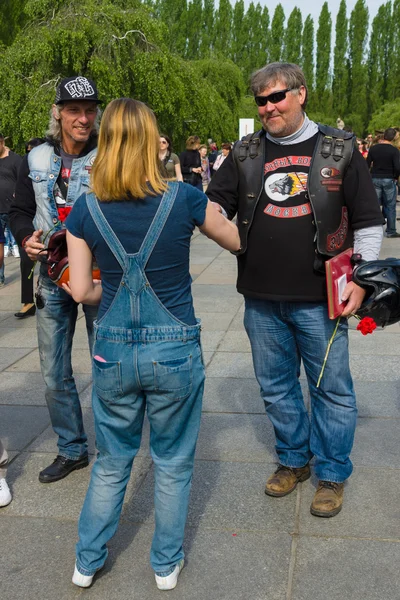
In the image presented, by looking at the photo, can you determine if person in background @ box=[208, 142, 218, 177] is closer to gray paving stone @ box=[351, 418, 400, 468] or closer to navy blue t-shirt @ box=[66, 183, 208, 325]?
gray paving stone @ box=[351, 418, 400, 468]

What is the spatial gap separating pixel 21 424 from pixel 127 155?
2.51 meters

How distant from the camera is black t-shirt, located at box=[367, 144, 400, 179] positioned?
41.9 feet

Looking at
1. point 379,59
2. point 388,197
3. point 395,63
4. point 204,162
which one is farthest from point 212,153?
point 379,59

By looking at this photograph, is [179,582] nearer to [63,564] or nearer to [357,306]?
[63,564]

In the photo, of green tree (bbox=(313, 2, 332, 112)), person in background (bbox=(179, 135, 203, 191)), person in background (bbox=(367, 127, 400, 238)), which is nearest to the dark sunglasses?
person in background (bbox=(367, 127, 400, 238))

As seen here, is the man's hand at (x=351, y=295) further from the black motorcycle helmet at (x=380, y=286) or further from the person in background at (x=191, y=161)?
the person in background at (x=191, y=161)

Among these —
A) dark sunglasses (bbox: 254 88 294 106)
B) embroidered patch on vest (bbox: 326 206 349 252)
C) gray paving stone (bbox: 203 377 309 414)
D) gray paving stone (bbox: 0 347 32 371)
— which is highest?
dark sunglasses (bbox: 254 88 294 106)

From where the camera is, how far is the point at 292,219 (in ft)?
10.7

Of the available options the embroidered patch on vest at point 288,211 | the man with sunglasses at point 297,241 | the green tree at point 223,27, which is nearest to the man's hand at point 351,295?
the man with sunglasses at point 297,241

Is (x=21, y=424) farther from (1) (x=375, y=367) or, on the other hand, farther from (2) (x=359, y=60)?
(2) (x=359, y=60)

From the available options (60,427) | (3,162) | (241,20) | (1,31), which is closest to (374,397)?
(60,427)

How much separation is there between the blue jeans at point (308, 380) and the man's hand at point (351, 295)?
0.40 ft

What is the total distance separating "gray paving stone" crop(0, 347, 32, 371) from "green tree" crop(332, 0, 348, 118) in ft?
228

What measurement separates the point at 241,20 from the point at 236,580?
→ 71.3 m
